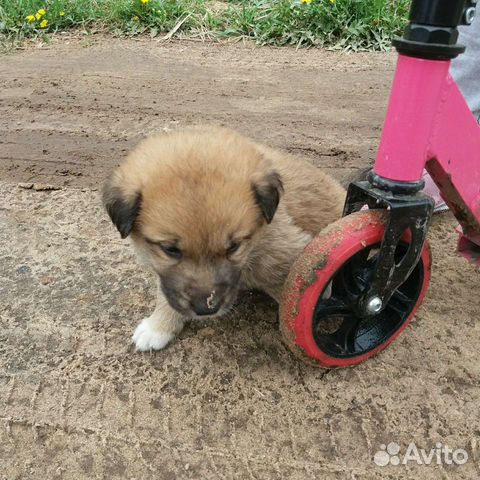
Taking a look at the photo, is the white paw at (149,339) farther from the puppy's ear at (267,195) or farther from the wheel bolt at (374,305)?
the wheel bolt at (374,305)

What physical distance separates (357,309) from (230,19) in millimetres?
5826

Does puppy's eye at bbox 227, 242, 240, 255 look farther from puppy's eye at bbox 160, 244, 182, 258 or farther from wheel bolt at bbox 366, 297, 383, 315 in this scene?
wheel bolt at bbox 366, 297, 383, 315

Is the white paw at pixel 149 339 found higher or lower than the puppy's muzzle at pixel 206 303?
lower

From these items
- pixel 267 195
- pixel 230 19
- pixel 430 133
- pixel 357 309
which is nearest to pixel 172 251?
pixel 267 195

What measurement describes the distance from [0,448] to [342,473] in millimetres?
1231

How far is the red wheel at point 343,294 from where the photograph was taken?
1869 mm

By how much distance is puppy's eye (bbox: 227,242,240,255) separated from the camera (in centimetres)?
198

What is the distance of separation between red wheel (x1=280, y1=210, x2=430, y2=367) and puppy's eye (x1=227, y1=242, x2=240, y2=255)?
0.73ft

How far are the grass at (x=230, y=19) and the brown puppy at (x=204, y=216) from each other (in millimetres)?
4620

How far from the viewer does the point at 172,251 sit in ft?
6.43

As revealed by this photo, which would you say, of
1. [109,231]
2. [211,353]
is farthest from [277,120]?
[211,353]

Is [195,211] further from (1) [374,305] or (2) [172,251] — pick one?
(1) [374,305]

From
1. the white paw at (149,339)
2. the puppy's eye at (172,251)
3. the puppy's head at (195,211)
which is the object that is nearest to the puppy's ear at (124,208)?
the puppy's head at (195,211)

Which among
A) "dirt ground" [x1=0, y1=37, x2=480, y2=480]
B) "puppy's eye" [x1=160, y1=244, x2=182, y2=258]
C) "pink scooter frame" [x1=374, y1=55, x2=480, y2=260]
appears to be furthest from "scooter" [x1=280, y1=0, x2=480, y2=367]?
"puppy's eye" [x1=160, y1=244, x2=182, y2=258]
